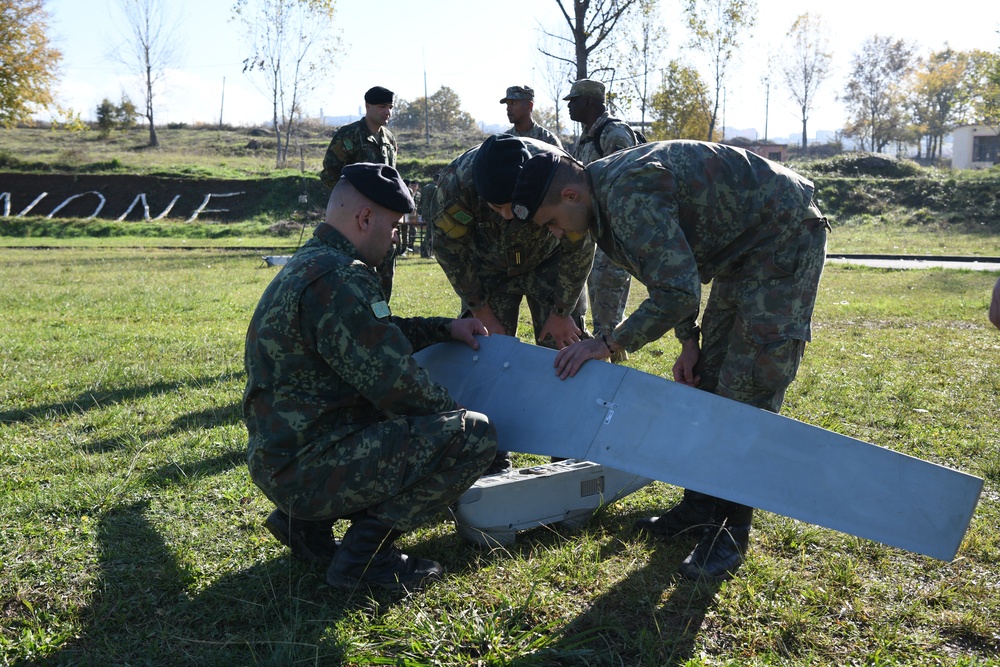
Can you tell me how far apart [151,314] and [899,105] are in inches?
2711

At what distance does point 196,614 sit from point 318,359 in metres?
1.04

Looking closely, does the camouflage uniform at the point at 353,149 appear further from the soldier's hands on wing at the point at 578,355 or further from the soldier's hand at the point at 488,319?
the soldier's hands on wing at the point at 578,355

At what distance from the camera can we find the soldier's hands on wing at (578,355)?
306 centimetres

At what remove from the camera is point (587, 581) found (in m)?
3.04

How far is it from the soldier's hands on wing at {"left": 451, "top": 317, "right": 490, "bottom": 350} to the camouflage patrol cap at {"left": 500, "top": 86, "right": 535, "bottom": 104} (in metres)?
3.68

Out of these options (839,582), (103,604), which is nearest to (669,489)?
(839,582)

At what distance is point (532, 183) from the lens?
2.94 meters

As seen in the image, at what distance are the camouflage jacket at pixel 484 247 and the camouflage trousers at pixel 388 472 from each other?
1340mm

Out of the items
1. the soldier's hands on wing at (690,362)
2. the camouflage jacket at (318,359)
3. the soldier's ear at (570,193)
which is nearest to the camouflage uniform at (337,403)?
the camouflage jacket at (318,359)

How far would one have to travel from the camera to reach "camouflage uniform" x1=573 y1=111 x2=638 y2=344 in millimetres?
6238

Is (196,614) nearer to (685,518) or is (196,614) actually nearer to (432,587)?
(432,587)

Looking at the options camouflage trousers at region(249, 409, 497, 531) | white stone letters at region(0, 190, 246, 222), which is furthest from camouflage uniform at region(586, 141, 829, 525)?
white stone letters at region(0, 190, 246, 222)

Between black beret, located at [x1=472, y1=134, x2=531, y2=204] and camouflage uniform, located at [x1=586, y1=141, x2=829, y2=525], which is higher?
black beret, located at [x1=472, y1=134, x2=531, y2=204]

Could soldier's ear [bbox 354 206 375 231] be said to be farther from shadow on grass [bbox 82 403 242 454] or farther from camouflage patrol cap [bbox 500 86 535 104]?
camouflage patrol cap [bbox 500 86 535 104]
